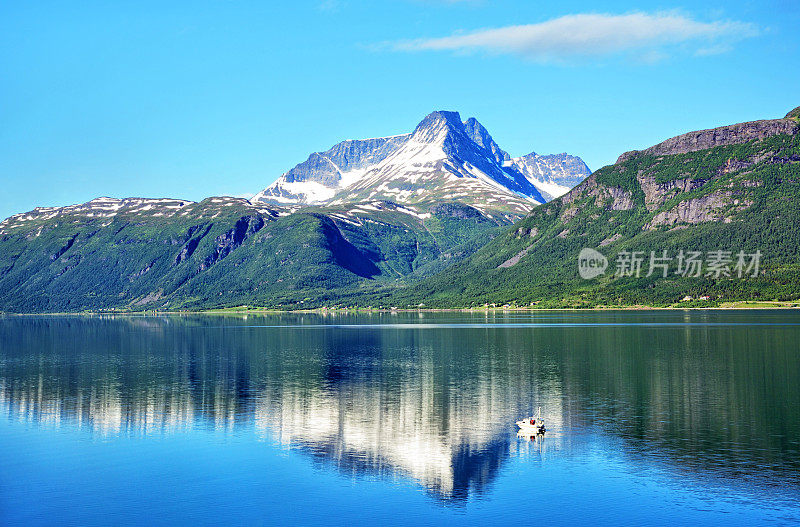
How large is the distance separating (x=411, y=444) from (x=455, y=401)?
980 inches

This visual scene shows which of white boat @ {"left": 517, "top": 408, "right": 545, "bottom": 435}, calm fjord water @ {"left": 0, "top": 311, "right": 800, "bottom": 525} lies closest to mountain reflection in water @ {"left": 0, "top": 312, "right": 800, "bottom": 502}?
A: calm fjord water @ {"left": 0, "top": 311, "right": 800, "bottom": 525}

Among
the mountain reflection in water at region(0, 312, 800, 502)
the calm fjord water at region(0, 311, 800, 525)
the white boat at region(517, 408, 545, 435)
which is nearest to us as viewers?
the calm fjord water at region(0, 311, 800, 525)

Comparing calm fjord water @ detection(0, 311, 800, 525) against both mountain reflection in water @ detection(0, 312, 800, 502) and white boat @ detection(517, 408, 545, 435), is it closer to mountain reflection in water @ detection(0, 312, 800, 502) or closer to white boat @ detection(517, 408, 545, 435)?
mountain reflection in water @ detection(0, 312, 800, 502)

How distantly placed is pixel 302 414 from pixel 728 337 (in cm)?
12540

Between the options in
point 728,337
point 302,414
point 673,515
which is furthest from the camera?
point 728,337

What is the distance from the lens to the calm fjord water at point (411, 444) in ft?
188

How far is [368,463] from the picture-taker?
230 ft

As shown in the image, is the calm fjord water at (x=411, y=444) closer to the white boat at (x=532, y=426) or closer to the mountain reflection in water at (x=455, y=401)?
the mountain reflection in water at (x=455, y=401)

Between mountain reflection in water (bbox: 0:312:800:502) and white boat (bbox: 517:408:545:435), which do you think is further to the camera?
white boat (bbox: 517:408:545:435)

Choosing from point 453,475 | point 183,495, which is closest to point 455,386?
point 453,475

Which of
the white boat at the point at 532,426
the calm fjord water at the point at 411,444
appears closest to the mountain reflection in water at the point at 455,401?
the calm fjord water at the point at 411,444

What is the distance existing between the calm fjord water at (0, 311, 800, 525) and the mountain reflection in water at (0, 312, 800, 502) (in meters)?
0.39

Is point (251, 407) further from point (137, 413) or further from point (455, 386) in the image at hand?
point (455, 386)

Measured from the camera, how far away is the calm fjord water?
5716 cm
